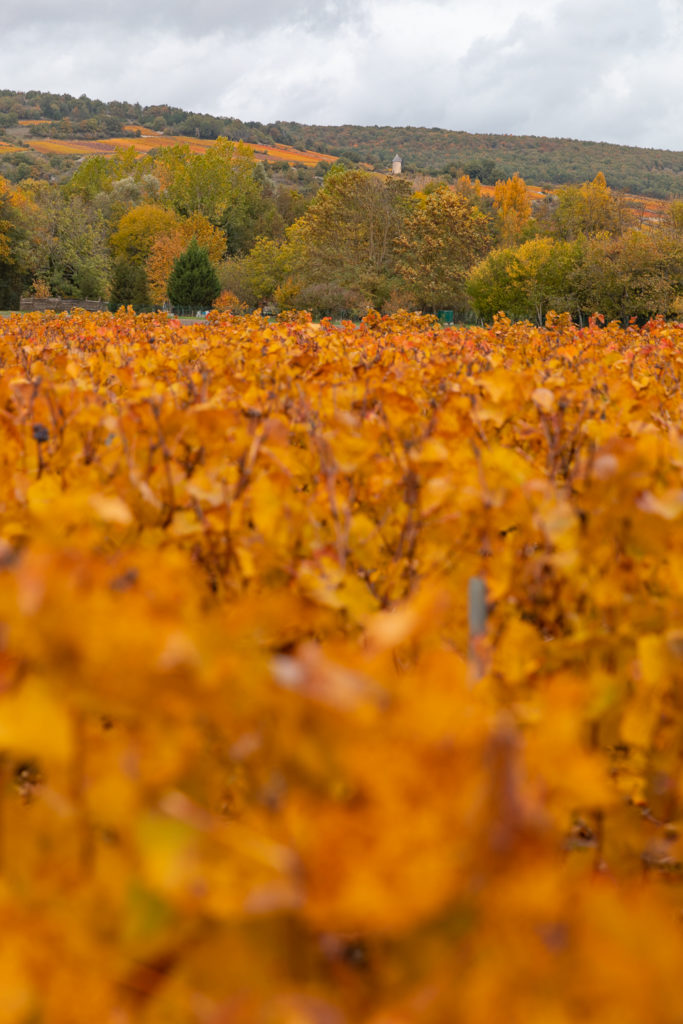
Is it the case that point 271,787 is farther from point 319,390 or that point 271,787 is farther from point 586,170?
point 586,170

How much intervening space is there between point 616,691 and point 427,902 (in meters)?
0.68

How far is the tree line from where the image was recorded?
38.3 meters

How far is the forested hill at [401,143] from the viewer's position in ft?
431

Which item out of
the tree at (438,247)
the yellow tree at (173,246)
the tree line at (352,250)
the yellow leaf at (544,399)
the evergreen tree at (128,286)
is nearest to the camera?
the yellow leaf at (544,399)

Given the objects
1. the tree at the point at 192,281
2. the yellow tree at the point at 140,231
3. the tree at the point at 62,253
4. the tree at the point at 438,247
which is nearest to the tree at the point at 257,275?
the yellow tree at the point at 140,231

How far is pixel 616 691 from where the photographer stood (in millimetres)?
1257

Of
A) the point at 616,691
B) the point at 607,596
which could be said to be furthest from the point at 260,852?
the point at 607,596

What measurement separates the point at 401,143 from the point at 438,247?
402ft

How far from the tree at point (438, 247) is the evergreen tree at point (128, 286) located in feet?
64.8

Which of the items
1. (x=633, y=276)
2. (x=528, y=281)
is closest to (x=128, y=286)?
(x=528, y=281)

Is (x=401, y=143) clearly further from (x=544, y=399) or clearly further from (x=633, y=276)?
(x=544, y=399)

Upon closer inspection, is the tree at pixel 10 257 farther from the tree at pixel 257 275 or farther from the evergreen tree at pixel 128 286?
the tree at pixel 257 275

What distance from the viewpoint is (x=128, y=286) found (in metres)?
61.5

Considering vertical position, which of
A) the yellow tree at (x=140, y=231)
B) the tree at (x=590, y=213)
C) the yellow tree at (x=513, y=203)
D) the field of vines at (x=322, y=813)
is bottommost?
the field of vines at (x=322, y=813)
